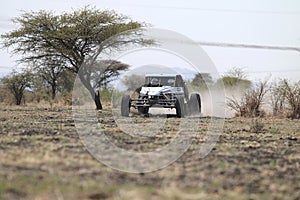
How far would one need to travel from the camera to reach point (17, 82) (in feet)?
120

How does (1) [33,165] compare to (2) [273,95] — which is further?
(2) [273,95]

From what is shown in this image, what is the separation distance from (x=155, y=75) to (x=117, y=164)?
10.8 m

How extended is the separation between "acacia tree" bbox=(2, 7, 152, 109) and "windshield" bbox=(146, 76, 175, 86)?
8.37m

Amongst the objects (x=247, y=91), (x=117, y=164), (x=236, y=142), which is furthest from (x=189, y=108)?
(x=117, y=164)

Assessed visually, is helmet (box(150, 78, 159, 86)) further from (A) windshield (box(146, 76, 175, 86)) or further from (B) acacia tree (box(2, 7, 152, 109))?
(B) acacia tree (box(2, 7, 152, 109))

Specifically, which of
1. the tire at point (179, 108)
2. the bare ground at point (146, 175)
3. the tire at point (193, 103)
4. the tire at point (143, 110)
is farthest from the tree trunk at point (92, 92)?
the bare ground at point (146, 175)

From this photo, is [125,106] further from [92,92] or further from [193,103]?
[92,92]

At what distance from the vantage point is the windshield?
16.6 m

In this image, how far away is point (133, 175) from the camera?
5379mm

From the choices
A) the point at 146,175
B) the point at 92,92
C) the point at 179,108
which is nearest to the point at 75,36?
the point at 92,92

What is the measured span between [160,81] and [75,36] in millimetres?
9713

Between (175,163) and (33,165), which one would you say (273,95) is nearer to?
(175,163)

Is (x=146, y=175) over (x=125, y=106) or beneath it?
beneath

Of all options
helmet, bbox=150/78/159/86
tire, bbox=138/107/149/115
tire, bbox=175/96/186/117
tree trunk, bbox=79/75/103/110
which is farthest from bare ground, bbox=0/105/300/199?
tree trunk, bbox=79/75/103/110
